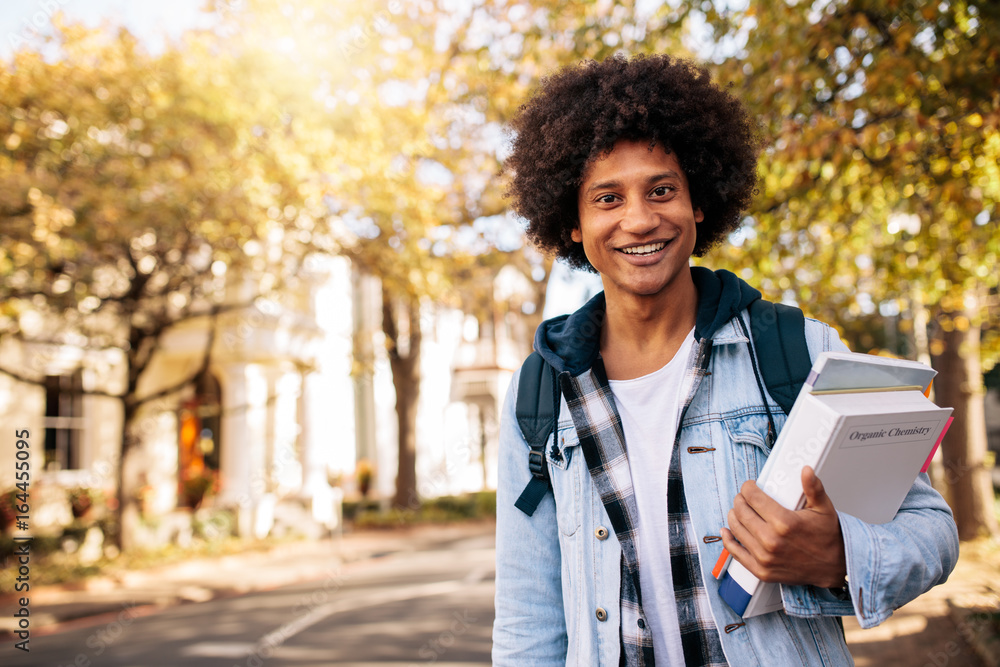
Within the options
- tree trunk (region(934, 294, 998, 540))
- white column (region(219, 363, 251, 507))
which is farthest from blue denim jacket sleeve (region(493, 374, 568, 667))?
white column (region(219, 363, 251, 507))

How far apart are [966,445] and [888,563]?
10543 millimetres

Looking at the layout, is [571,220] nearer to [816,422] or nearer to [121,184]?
[816,422]

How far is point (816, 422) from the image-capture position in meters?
1.40

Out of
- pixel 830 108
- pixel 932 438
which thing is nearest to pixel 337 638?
pixel 830 108

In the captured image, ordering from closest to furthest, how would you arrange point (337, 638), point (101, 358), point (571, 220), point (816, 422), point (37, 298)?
point (816, 422) < point (571, 220) < point (337, 638) < point (37, 298) < point (101, 358)

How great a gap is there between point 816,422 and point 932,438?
0.93 ft

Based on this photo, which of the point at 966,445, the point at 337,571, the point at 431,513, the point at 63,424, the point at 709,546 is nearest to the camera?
the point at 709,546

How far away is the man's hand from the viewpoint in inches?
55.9

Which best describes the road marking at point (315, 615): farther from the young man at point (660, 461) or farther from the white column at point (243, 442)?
the white column at point (243, 442)

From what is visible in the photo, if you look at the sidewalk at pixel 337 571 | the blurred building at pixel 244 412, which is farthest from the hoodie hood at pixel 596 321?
the blurred building at pixel 244 412

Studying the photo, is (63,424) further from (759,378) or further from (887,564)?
(887,564)

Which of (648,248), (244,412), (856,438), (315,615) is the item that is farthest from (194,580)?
(856,438)

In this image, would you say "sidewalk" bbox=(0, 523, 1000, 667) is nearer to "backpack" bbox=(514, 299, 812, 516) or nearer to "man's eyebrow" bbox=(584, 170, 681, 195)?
"backpack" bbox=(514, 299, 812, 516)

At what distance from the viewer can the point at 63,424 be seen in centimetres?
1448
